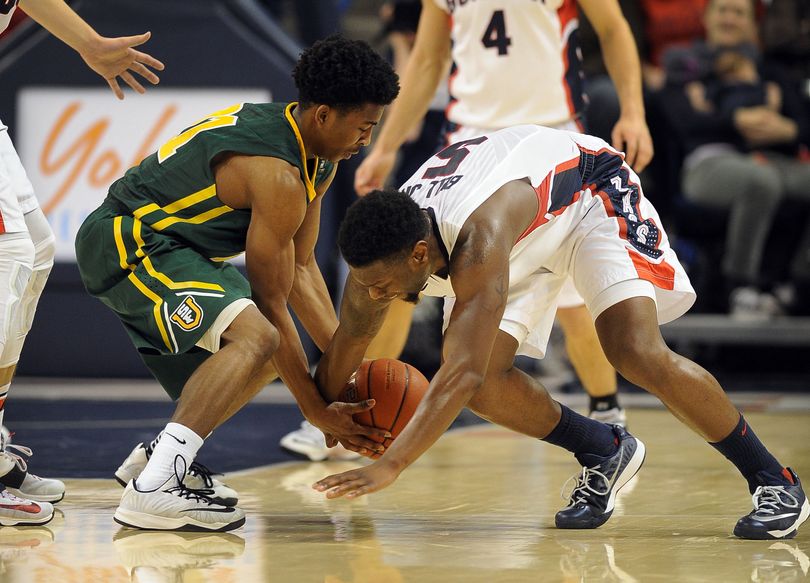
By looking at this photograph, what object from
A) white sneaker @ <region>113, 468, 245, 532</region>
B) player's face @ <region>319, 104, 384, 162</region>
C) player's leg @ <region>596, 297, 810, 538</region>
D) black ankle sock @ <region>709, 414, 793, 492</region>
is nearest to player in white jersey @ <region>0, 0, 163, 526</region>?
white sneaker @ <region>113, 468, 245, 532</region>

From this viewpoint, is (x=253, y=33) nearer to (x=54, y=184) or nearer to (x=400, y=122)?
(x=54, y=184)

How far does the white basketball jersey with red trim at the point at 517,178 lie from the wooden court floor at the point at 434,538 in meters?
0.73

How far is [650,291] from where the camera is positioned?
373 centimetres

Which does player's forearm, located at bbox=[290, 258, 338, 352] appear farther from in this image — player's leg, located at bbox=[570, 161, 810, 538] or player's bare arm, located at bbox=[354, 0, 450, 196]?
player's bare arm, located at bbox=[354, 0, 450, 196]

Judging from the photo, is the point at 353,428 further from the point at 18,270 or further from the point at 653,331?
the point at 18,270

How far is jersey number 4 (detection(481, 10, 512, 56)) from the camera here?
16.7 feet

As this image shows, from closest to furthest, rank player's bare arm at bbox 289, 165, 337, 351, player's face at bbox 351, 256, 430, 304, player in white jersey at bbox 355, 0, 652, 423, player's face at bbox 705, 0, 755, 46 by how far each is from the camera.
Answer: player's face at bbox 351, 256, 430, 304, player's bare arm at bbox 289, 165, 337, 351, player in white jersey at bbox 355, 0, 652, 423, player's face at bbox 705, 0, 755, 46

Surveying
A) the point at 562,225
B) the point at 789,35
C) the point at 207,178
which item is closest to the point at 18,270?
the point at 207,178

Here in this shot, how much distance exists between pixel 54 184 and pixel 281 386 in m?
1.79

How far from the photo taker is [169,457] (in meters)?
3.57

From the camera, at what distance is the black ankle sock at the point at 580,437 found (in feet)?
12.6

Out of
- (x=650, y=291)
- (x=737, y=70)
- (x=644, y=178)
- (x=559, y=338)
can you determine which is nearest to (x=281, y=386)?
(x=559, y=338)

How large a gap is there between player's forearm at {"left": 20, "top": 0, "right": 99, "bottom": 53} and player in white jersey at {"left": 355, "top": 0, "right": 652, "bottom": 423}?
4.56ft

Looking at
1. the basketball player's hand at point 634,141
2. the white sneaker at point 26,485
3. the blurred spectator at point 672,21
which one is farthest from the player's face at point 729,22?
the white sneaker at point 26,485
